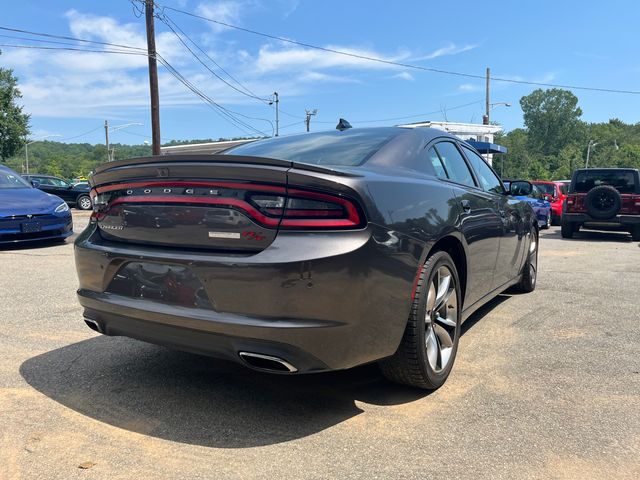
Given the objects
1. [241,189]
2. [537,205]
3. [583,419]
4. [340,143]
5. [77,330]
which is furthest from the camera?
[537,205]

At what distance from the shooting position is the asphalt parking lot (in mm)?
2250

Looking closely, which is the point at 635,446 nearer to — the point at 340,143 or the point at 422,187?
the point at 422,187

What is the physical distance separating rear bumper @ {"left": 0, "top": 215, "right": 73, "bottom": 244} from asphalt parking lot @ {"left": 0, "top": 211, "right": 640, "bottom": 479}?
4.47m

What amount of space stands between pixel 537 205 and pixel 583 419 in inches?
506

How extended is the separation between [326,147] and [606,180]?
459 inches

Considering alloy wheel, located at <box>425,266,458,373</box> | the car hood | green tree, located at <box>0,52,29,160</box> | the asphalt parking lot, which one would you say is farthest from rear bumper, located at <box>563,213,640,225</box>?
green tree, located at <box>0,52,29,160</box>

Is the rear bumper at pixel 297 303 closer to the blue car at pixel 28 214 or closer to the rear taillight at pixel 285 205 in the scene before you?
the rear taillight at pixel 285 205

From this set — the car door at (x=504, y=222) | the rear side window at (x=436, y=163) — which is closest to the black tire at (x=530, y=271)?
the car door at (x=504, y=222)

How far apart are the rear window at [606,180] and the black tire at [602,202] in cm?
61

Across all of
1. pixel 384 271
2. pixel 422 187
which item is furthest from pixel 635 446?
pixel 422 187

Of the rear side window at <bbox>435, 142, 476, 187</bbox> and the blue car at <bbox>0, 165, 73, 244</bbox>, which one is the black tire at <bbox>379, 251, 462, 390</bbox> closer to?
the rear side window at <bbox>435, 142, 476, 187</bbox>

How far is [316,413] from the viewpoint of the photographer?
2.75m

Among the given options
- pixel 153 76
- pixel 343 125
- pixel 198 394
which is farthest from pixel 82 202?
pixel 198 394

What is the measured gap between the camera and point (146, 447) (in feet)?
7.80
